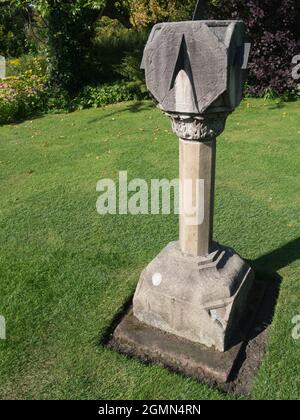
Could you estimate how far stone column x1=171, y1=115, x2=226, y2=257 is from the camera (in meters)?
2.80

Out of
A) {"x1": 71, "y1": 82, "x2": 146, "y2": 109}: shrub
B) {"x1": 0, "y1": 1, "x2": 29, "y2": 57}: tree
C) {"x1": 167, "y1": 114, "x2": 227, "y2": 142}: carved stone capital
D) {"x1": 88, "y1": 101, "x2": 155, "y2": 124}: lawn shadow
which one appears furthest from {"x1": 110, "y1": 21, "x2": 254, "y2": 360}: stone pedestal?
{"x1": 0, "y1": 1, "x2": 29, "y2": 57}: tree

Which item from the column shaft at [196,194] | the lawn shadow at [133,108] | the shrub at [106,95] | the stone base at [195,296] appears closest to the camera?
the column shaft at [196,194]

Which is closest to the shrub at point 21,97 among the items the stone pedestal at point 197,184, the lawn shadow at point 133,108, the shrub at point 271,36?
the lawn shadow at point 133,108

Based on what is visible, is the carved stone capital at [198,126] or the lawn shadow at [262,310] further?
the lawn shadow at [262,310]

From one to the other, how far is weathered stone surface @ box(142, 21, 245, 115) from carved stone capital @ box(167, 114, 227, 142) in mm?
96

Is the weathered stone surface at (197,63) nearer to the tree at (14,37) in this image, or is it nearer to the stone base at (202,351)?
the stone base at (202,351)

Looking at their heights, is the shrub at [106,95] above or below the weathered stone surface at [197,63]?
below

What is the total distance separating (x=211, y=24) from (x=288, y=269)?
2747mm

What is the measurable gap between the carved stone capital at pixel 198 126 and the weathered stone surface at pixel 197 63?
10 cm

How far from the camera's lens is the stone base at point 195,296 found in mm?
3188

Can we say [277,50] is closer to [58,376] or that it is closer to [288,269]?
[288,269]

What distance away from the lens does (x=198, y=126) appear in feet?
9.08

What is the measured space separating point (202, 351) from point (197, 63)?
2216 millimetres

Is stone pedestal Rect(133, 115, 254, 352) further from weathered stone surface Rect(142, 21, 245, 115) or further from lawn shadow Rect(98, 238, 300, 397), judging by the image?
weathered stone surface Rect(142, 21, 245, 115)
